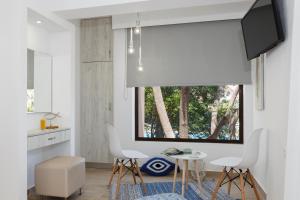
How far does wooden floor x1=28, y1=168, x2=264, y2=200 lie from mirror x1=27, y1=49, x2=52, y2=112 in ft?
4.14

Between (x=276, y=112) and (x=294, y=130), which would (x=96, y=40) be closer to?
(x=276, y=112)

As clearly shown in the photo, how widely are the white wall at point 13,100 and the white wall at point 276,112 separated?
282 centimetres

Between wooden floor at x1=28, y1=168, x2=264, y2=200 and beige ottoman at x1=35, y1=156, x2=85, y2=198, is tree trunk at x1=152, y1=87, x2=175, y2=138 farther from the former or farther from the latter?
beige ottoman at x1=35, y1=156, x2=85, y2=198

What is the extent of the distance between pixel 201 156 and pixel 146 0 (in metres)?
2.16

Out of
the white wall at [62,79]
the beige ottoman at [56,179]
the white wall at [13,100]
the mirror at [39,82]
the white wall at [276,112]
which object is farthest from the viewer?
the white wall at [62,79]

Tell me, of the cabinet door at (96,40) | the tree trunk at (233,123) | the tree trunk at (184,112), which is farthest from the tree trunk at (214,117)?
the cabinet door at (96,40)

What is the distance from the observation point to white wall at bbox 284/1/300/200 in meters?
1.77

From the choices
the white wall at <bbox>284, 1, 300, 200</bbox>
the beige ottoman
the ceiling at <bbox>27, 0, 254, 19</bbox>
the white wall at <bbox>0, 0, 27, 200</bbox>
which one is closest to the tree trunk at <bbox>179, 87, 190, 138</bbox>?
the ceiling at <bbox>27, 0, 254, 19</bbox>

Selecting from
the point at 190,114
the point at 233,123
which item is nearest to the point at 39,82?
the point at 190,114

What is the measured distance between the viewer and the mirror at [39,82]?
3680 millimetres

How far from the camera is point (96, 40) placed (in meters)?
4.73

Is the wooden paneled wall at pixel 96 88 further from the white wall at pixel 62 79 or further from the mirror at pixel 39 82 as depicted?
the mirror at pixel 39 82

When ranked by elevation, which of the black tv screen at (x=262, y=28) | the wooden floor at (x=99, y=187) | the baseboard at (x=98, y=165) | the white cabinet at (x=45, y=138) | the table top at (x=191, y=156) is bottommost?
the wooden floor at (x=99, y=187)

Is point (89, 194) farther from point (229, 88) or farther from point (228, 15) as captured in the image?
point (228, 15)
